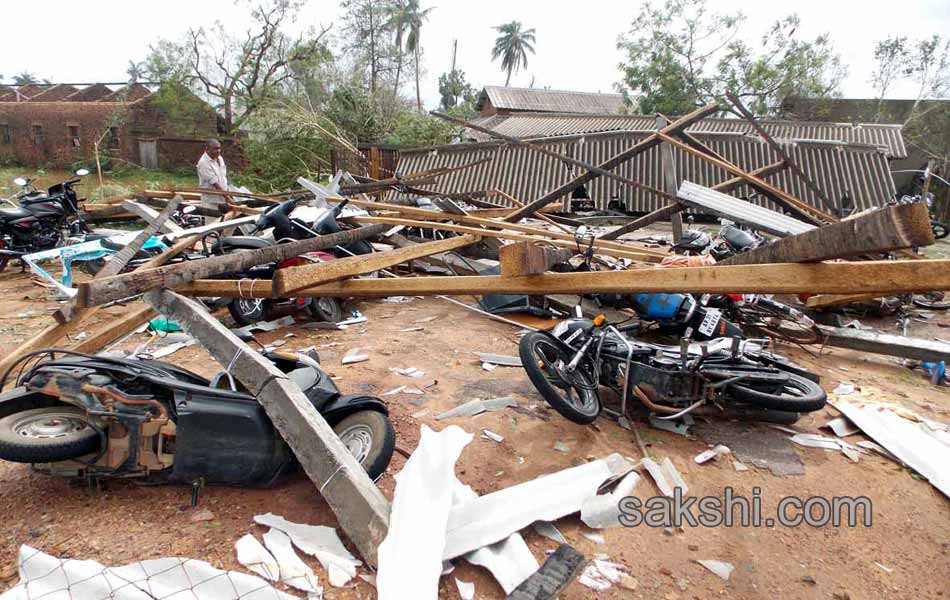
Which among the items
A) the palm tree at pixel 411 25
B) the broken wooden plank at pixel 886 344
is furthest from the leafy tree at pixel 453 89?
the broken wooden plank at pixel 886 344

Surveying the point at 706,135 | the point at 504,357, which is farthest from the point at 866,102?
the point at 504,357

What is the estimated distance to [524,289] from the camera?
2518 mm

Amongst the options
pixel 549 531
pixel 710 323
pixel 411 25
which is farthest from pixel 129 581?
pixel 411 25

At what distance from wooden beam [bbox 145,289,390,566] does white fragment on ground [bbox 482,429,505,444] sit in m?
1.15

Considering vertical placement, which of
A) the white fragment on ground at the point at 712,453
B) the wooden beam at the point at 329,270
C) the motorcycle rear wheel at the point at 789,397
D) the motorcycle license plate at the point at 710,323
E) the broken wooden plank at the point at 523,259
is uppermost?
the broken wooden plank at the point at 523,259

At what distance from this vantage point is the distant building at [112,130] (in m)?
26.3

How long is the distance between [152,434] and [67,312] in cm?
151

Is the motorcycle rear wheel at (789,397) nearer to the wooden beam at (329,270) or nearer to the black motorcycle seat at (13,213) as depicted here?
the wooden beam at (329,270)

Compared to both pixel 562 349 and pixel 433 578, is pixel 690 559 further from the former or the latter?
pixel 562 349

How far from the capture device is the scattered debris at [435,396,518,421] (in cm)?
355

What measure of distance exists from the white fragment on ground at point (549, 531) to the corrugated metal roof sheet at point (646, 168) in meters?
8.76

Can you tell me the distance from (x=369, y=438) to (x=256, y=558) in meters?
0.73

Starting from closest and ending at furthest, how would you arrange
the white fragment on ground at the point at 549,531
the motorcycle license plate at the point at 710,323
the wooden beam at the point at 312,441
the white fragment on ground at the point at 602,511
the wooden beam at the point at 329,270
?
1. the wooden beam at the point at 312,441
2. the white fragment on ground at the point at 549,531
3. the white fragment on ground at the point at 602,511
4. the wooden beam at the point at 329,270
5. the motorcycle license plate at the point at 710,323

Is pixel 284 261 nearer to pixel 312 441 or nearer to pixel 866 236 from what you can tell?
pixel 312 441
